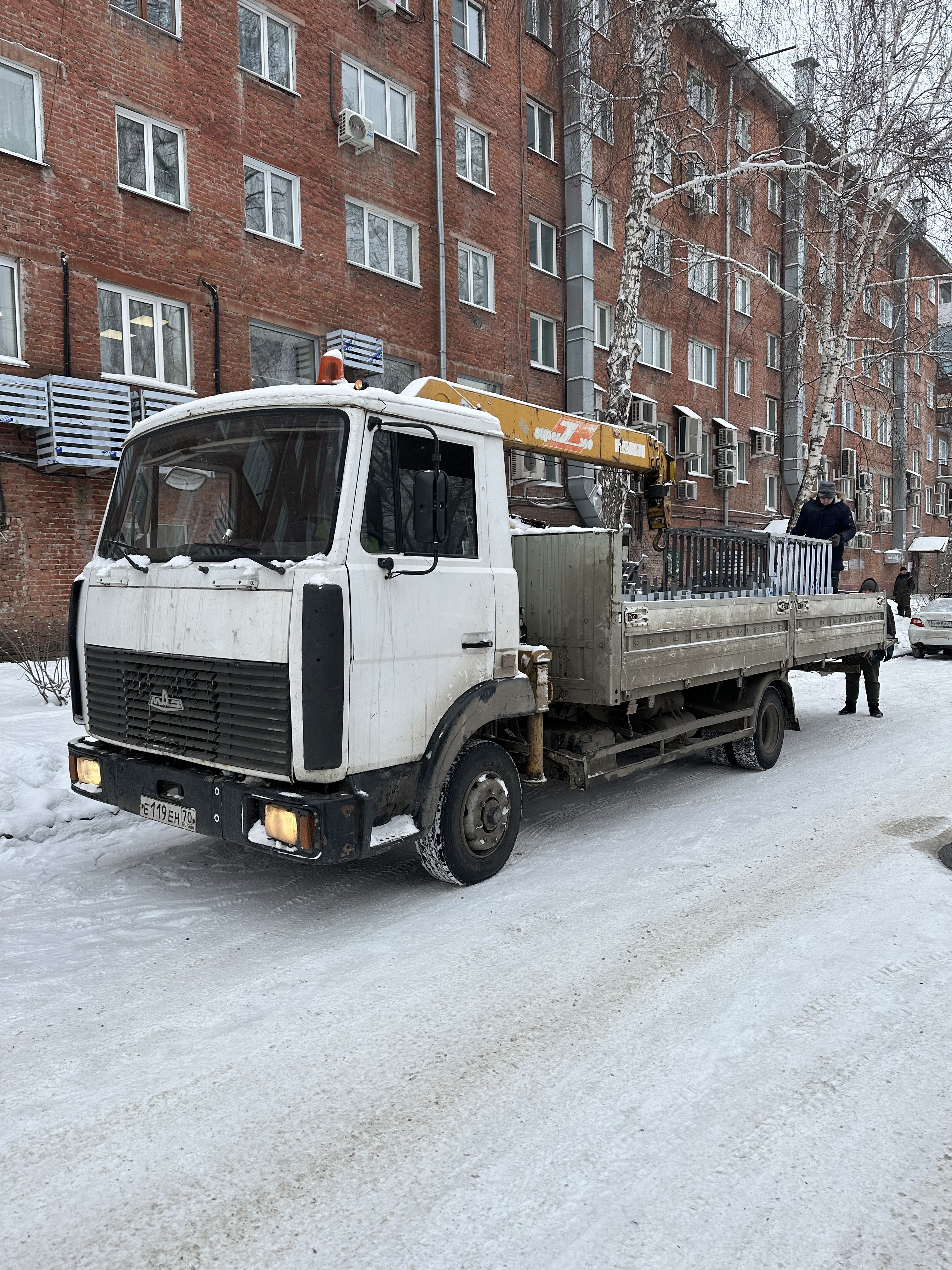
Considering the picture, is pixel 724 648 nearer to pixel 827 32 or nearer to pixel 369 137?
pixel 369 137

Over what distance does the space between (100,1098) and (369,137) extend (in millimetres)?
16159

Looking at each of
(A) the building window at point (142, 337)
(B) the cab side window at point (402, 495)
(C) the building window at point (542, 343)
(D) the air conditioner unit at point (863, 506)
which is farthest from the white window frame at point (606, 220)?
(B) the cab side window at point (402, 495)

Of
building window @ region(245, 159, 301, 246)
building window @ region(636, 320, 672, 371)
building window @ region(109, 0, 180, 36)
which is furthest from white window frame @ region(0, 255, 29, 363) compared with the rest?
building window @ region(636, 320, 672, 371)

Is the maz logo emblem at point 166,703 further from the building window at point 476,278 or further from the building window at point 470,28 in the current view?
the building window at point 470,28

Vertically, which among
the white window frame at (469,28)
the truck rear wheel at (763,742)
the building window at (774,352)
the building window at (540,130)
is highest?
the white window frame at (469,28)

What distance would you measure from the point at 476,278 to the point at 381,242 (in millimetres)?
2653

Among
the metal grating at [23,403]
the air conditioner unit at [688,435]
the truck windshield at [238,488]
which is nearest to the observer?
the truck windshield at [238,488]

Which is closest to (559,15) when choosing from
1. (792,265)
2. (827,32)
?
(827,32)

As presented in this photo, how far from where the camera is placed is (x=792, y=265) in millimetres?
28094

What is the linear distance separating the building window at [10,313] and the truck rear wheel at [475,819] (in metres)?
9.92

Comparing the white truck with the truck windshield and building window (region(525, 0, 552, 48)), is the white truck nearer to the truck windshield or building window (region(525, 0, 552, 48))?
the truck windshield

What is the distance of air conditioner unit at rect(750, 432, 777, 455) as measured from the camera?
26922mm

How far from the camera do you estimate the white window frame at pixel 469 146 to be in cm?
1772

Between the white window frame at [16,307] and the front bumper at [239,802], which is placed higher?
the white window frame at [16,307]
